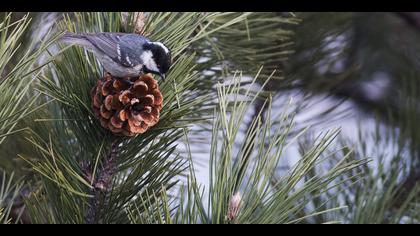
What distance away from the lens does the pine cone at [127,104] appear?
0.96m

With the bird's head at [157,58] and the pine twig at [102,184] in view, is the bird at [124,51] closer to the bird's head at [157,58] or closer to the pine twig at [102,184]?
the bird's head at [157,58]

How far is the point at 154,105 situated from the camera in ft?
3.18

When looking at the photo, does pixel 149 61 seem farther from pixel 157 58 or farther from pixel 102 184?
pixel 102 184

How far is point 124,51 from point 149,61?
0.04 m

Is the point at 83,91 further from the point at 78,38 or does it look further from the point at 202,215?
the point at 202,215

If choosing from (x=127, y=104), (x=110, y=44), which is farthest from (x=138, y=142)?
(x=110, y=44)

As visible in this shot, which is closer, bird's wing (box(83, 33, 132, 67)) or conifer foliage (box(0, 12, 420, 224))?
conifer foliage (box(0, 12, 420, 224))

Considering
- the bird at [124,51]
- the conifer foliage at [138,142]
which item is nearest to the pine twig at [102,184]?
the conifer foliage at [138,142]

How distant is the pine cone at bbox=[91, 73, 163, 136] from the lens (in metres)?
0.96

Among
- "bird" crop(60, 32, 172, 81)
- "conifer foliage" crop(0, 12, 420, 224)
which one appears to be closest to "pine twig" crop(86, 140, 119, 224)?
"conifer foliage" crop(0, 12, 420, 224)

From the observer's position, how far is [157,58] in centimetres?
101

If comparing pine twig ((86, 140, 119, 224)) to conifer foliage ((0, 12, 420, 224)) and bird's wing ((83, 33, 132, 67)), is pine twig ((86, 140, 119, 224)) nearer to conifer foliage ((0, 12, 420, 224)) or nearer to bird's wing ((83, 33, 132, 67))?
conifer foliage ((0, 12, 420, 224))
